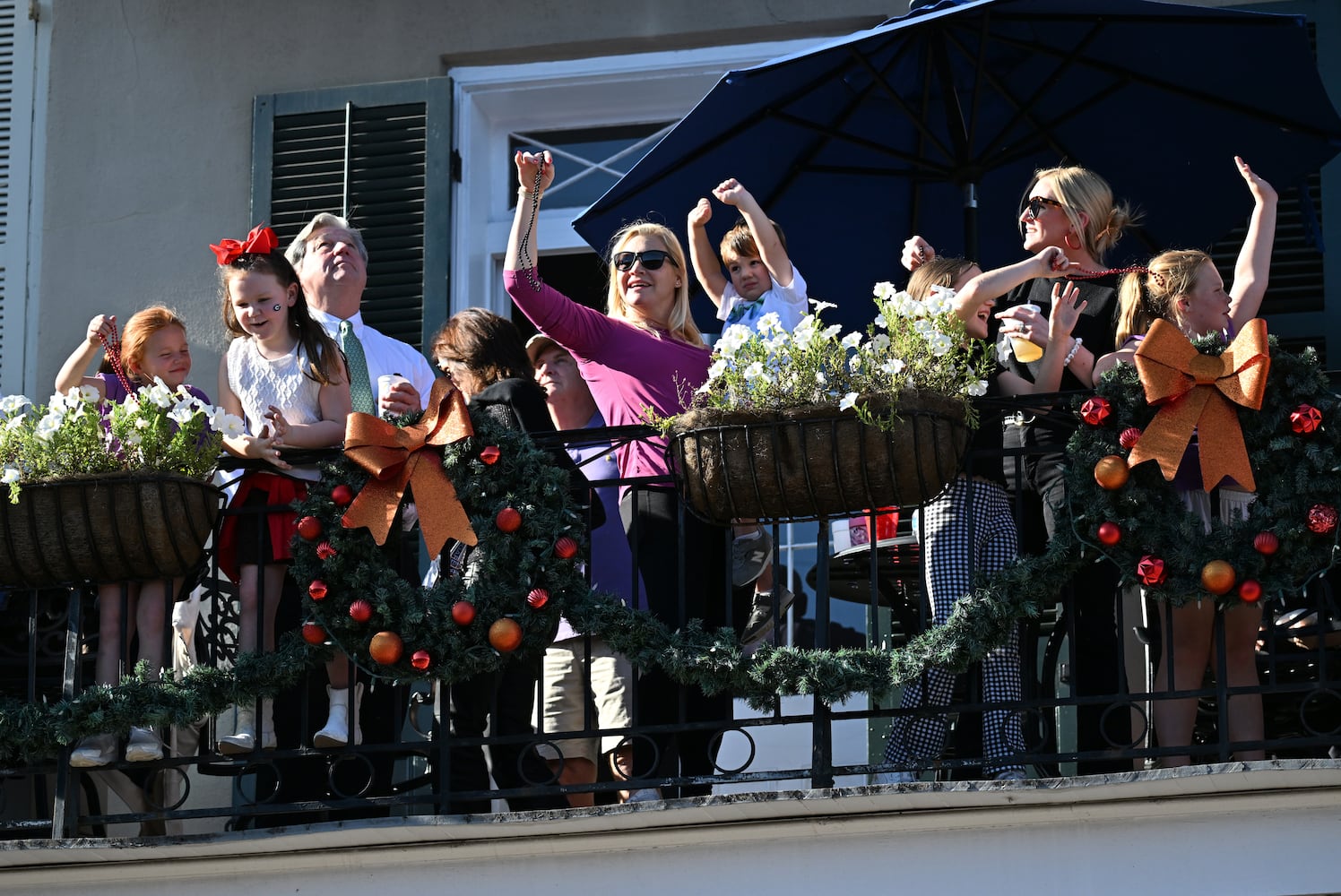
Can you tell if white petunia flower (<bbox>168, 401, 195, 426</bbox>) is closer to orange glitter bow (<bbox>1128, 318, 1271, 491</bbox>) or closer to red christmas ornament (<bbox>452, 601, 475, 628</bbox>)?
red christmas ornament (<bbox>452, 601, 475, 628</bbox>)

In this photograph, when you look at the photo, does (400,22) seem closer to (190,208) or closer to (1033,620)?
(190,208)

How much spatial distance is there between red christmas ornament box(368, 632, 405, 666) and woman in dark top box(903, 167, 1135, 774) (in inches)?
69.3

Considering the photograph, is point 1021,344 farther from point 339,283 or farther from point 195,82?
point 195,82

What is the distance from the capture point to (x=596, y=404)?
652cm

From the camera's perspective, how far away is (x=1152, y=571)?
17.1 feet

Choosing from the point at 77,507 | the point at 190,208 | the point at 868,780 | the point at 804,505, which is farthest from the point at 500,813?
the point at 190,208

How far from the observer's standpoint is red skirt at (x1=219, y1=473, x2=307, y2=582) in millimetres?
5941

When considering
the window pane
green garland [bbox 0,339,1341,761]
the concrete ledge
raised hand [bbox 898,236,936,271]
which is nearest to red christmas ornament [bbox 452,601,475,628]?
green garland [bbox 0,339,1341,761]

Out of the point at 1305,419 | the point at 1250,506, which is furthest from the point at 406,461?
the point at 1305,419

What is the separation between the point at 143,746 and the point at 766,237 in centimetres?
236

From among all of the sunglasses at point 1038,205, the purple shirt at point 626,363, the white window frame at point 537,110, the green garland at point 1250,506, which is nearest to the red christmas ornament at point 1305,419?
the green garland at point 1250,506

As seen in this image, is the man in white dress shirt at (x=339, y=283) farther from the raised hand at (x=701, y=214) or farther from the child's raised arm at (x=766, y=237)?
the child's raised arm at (x=766, y=237)

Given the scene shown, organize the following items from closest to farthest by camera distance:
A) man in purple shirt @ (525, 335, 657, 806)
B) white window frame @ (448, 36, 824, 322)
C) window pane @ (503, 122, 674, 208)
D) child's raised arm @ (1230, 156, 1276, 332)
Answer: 1. child's raised arm @ (1230, 156, 1276, 332)
2. man in purple shirt @ (525, 335, 657, 806)
3. white window frame @ (448, 36, 824, 322)
4. window pane @ (503, 122, 674, 208)

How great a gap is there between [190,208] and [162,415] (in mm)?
2846
